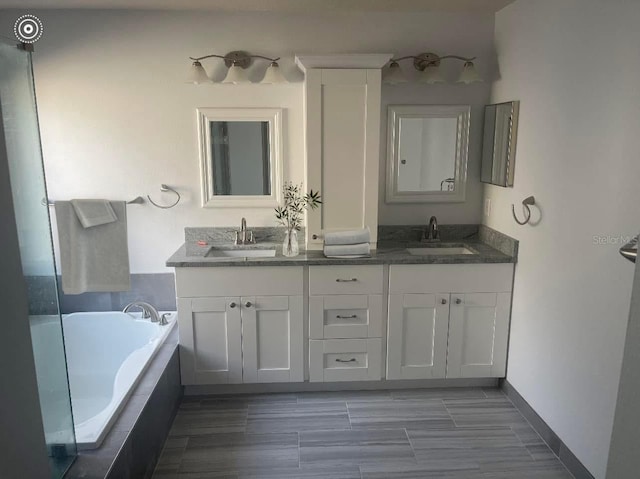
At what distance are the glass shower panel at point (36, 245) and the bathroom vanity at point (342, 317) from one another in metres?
1.05

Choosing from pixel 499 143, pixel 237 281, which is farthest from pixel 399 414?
pixel 499 143

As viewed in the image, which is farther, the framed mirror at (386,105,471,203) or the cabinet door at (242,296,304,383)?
the framed mirror at (386,105,471,203)

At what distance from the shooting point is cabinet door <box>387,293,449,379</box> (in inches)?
114

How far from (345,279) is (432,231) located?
0.81 m

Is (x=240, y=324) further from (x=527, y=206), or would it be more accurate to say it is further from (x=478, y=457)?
(x=527, y=206)

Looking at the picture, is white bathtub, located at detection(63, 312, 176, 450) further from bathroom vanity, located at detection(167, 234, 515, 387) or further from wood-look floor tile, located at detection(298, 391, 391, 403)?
wood-look floor tile, located at detection(298, 391, 391, 403)

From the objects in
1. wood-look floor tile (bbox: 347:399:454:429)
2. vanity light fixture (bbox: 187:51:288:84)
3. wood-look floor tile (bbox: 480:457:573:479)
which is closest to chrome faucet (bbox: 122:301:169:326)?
wood-look floor tile (bbox: 347:399:454:429)

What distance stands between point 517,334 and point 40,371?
2423mm

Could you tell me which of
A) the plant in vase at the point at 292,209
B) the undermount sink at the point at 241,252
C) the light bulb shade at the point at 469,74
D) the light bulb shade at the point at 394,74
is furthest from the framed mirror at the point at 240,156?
the light bulb shade at the point at 469,74

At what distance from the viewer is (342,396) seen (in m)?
2.98

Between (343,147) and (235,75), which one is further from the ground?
(235,75)

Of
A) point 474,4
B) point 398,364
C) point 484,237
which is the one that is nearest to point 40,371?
point 398,364

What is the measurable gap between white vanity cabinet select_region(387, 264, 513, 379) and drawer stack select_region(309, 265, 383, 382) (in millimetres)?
92

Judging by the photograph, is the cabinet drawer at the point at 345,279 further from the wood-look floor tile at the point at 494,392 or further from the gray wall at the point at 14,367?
the gray wall at the point at 14,367
